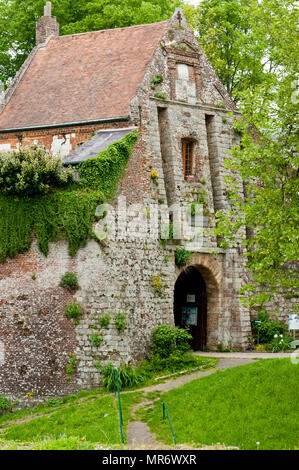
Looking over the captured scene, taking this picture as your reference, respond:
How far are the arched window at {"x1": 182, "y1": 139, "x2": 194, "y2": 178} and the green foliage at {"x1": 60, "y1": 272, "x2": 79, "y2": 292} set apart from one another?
22.8 ft

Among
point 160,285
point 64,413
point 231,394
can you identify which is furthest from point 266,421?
point 160,285

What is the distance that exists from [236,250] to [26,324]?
29.7ft

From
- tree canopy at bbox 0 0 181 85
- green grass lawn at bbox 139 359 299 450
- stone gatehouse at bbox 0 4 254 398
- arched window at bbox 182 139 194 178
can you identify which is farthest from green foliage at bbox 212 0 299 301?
tree canopy at bbox 0 0 181 85

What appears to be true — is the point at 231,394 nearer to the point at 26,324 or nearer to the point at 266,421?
the point at 266,421

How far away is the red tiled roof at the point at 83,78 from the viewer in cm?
2430

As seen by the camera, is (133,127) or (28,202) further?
(133,127)

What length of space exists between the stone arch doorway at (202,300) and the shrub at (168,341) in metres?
2.87

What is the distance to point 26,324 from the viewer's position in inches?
767

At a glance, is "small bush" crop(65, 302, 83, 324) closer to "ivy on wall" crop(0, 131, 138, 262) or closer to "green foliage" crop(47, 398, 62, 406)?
"ivy on wall" crop(0, 131, 138, 262)

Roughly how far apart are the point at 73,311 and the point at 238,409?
6076mm

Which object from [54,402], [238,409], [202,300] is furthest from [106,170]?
[238,409]

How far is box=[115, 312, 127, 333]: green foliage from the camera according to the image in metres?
20.2

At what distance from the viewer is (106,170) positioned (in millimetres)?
20656

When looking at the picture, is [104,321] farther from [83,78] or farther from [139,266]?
[83,78]
